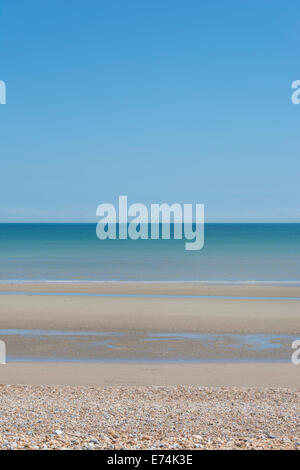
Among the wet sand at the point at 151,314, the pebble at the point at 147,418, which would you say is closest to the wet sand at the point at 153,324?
the wet sand at the point at 151,314

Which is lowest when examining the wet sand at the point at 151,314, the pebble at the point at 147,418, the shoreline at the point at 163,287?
the pebble at the point at 147,418

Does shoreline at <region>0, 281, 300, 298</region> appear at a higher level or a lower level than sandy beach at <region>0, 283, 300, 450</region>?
higher

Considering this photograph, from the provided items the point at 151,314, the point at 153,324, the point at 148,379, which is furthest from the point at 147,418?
the point at 151,314

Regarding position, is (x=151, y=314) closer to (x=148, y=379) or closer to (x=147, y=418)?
(x=148, y=379)

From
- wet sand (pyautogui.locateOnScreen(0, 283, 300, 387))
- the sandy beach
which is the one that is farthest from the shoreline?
the sandy beach

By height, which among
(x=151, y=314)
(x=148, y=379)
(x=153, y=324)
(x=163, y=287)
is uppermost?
(x=163, y=287)

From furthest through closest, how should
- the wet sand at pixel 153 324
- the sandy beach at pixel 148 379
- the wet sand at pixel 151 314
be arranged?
the wet sand at pixel 151 314, the wet sand at pixel 153 324, the sandy beach at pixel 148 379

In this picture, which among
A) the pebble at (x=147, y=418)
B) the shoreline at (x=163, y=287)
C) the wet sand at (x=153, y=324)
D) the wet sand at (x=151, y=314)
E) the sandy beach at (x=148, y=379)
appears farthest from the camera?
the shoreline at (x=163, y=287)

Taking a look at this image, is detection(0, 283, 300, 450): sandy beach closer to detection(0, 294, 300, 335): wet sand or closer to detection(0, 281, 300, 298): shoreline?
detection(0, 294, 300, 335): wet sand

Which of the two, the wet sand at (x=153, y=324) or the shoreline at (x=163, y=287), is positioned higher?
the shoreline at (x=163, y=287)

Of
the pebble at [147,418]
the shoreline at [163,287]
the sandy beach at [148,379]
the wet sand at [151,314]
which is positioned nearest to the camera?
the pebble at [147,418]

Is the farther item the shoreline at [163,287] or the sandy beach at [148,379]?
the shoreline at [163,287]

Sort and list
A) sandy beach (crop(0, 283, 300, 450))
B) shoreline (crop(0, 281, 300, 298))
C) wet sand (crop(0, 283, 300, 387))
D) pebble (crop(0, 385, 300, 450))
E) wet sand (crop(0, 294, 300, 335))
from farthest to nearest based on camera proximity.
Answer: shoreline (crop(0, 281, 300, 298)), wet sand (crop(0, 294, 300, 335)), wet sand (crop(0, 283, 300, 387)), sandy beach (crop(0, 283, 300, 450)), pebble (crop(0, 385, 300, 450))

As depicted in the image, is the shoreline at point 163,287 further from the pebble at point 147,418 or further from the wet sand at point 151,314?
the pebble at point 147,418
